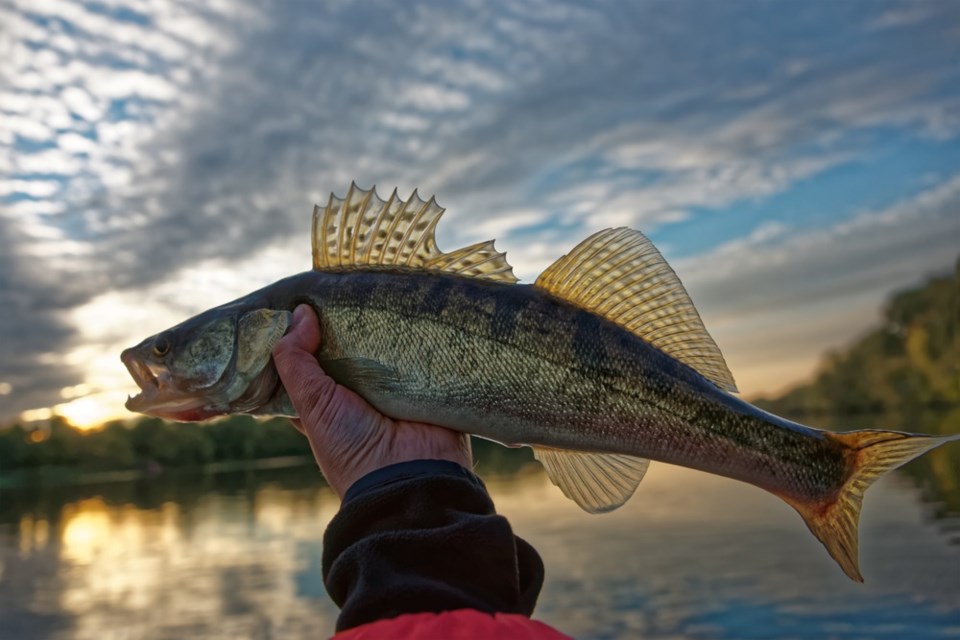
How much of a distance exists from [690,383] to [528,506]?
60496 millimetres

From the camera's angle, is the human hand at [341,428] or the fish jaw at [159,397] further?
the fish jaw at [159,397]

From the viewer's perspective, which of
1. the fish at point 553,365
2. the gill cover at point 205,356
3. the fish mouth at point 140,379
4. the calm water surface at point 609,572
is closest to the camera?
the fish at point 553,365

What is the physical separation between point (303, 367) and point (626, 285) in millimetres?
1780

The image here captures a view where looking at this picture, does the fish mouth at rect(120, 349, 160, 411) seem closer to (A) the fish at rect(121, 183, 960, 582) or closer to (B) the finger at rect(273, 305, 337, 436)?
(A) the fish at rect(121, 183, 960, 582)

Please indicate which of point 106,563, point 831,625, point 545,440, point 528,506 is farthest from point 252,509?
point 545,440

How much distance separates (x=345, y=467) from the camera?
11.8 feet

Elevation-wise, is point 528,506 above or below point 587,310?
below

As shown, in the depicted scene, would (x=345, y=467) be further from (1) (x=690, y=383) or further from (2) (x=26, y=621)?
(2) (x=26, y=621)

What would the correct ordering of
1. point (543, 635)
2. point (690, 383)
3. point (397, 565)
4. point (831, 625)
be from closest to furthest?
point (543, 635), point (397, 565), point (690, 383), point (831, 625)

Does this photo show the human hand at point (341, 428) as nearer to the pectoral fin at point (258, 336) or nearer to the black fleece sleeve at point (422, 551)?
the pectoral fin at point (258, 336)

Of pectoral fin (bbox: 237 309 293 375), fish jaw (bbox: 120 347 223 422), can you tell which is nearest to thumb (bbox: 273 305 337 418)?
pectoral fin (bbox: 237 309 293 375)

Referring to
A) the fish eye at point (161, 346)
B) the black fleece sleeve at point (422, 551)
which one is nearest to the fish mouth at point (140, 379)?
the fish eye at point (161, 346)

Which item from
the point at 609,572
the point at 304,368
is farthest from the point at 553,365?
the point at 609,572

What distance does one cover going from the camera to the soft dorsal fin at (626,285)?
4.11 meters
